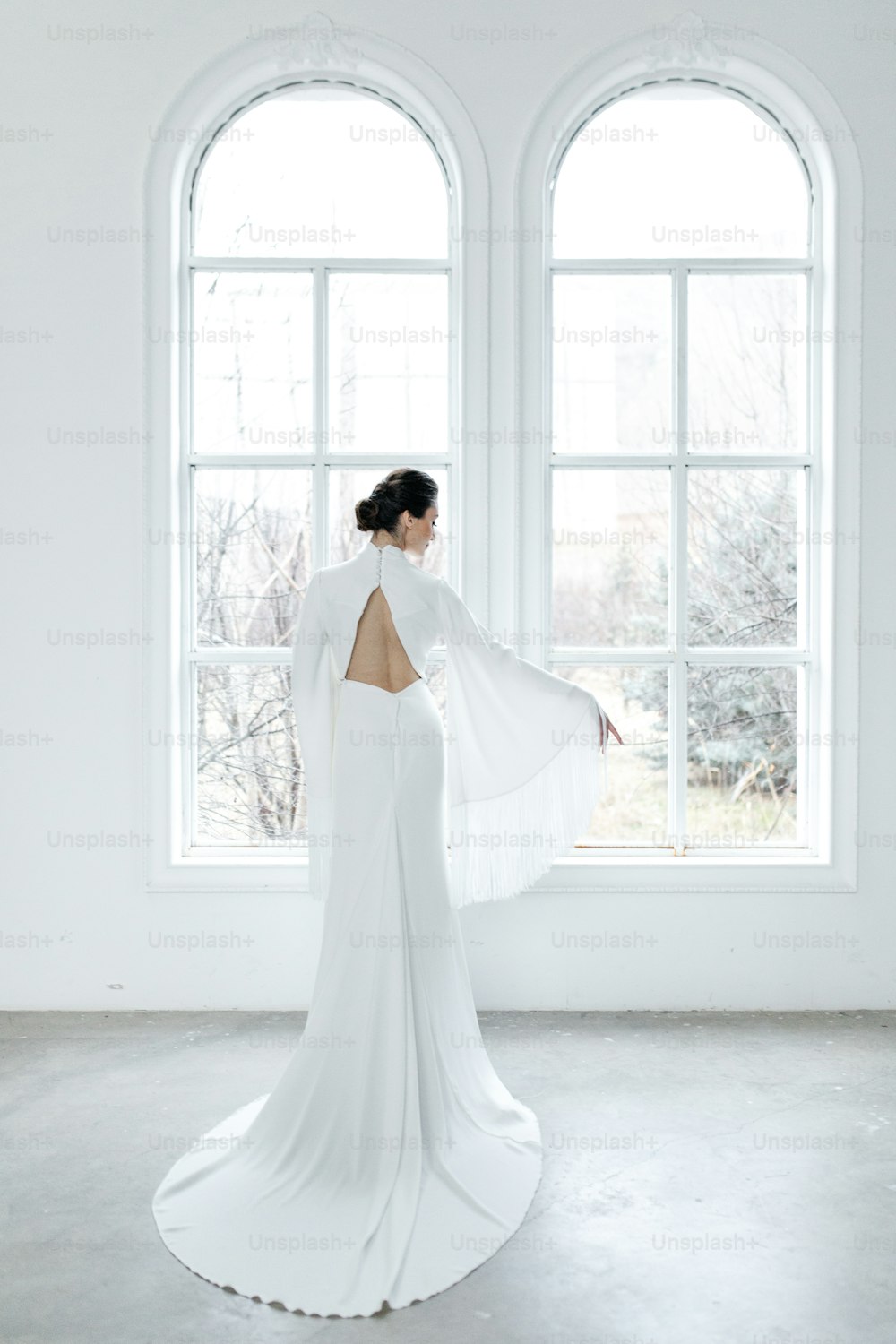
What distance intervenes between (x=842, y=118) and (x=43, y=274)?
2726 millimetres

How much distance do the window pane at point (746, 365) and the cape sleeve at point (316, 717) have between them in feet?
5.75

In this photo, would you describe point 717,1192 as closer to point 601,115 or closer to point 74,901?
point 74,901

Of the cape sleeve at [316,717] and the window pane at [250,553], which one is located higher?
the window pane at [250,553]

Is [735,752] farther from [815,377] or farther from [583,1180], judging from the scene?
[583,1180]

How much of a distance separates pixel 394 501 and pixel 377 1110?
1420 mm

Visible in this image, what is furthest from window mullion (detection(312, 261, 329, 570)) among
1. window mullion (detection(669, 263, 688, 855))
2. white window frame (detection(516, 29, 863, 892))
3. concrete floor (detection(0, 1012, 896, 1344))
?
concrete floor (detection(0, 1012, 896, 1344))

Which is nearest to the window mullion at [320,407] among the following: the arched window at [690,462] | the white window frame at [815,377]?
the white window frame at [815,377]

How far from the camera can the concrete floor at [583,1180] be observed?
1904 millimetres

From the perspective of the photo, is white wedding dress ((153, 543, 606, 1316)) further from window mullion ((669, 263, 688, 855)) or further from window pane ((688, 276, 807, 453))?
window pane ((688, 276, 807, 453))

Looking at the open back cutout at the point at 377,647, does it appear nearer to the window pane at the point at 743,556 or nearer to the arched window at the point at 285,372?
the arched window at the point at 285,372

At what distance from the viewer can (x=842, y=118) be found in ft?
11.3

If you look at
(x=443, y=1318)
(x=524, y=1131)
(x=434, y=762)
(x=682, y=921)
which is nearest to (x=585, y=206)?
(x=434, y=762)

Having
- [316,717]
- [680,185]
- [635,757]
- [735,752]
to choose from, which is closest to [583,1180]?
[316,717]

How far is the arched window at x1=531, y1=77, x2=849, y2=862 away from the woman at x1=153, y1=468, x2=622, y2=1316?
0.98 meters
